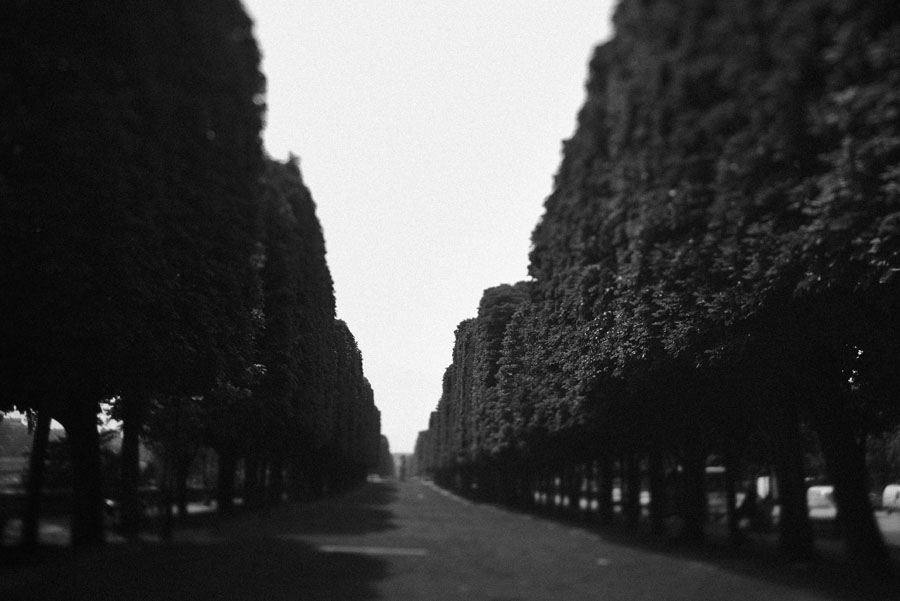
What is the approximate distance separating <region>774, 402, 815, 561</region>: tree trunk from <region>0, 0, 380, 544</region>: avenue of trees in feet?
46.1

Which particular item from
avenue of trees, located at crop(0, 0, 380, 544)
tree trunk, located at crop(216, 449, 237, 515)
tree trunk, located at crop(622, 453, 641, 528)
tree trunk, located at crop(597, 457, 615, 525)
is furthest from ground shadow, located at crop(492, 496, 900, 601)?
tree trunk, located at crop(216, 449, 237, 515)

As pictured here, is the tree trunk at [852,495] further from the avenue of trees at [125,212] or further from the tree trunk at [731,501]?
the avenue of trees at [125,212]

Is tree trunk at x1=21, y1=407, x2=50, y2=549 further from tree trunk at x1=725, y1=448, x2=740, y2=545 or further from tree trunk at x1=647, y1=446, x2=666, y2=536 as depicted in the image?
tree trunk at x1=647, y1=446, x2=666, y2=536

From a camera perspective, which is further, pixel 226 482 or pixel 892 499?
pixel 892 499

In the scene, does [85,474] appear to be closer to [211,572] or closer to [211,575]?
[211,572]

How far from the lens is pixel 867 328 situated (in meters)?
18.9

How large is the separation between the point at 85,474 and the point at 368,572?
34.8 ft

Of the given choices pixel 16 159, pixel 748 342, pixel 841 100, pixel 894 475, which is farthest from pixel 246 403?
pixel 894 475

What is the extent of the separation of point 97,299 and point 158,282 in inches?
65.3

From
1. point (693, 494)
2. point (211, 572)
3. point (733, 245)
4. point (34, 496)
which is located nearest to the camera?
point (733, 245)

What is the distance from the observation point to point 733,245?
584 inches

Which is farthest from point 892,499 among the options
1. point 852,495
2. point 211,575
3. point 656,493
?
point 211,575

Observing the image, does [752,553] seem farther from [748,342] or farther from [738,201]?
[738,201]

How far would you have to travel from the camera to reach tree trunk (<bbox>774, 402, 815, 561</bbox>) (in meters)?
24.3
